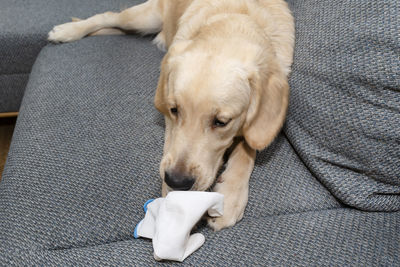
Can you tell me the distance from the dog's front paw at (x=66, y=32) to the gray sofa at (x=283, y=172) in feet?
2.84

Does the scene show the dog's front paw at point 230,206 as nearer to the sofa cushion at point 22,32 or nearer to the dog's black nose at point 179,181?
the dog's black nose at point 179,181

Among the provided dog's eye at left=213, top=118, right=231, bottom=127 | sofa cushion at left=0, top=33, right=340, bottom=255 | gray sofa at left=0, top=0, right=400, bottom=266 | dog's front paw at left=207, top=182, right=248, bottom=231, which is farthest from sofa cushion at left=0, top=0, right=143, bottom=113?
dog's front paw at left=207, top=182, right=248, bottom=231

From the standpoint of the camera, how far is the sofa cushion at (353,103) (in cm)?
128

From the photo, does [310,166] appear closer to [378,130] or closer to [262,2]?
[378,130]

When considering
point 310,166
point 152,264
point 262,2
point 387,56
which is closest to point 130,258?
point 152,264

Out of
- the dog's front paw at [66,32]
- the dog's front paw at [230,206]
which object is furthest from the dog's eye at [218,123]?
the dog's front paw at [66,32]

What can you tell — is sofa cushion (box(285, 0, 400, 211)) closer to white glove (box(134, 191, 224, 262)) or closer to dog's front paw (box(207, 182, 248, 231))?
dog's front paw (box(207, 182, 248, 231))

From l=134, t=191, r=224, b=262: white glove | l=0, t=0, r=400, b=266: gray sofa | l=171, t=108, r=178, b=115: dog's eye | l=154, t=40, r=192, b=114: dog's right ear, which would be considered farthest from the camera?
l=154, t=40, r=192, b=114: dog's right ear

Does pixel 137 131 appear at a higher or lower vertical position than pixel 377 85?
lower

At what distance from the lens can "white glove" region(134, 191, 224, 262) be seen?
112 cm

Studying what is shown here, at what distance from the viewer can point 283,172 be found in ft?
5.06

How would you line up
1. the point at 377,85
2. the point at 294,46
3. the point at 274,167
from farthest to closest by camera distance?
1. the point at 294,46
2. the point at 274,167
3. the point at 377,85

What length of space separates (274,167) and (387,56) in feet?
2.06

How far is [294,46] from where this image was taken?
1714 millimetres
